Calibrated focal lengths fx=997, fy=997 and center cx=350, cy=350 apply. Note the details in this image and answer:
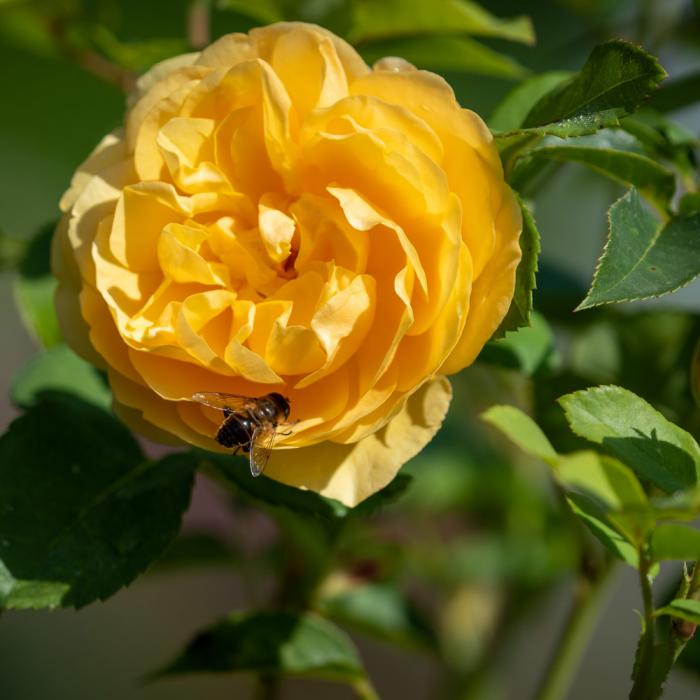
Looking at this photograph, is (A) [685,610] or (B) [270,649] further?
(B) [270,649]

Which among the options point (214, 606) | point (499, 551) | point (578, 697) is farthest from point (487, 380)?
point (214, 606)

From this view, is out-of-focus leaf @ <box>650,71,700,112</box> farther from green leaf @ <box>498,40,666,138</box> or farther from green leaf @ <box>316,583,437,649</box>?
green leaf @ <box>316,583,437,649</box>

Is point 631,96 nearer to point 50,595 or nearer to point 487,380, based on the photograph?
point 50,595

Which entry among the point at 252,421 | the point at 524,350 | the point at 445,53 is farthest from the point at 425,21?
the point at 252,421

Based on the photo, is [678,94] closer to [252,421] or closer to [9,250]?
[252,421]

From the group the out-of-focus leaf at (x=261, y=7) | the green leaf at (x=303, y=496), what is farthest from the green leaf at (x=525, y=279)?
the out-of-focus leaf at (x=261, y=7)

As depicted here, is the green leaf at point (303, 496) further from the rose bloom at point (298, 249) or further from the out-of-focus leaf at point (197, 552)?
the out-of-focus leaf at point (197, 552)

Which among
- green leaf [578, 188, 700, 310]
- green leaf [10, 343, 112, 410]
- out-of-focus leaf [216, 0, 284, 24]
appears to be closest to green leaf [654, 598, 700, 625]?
green leaf [578, 188, 700, 310]
